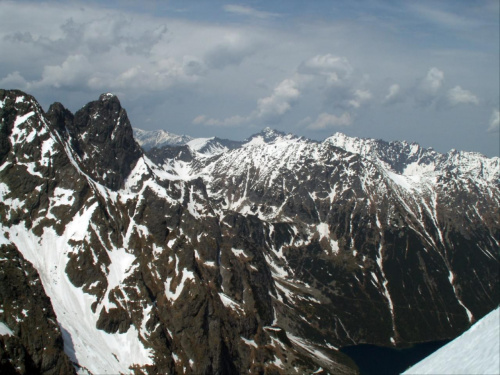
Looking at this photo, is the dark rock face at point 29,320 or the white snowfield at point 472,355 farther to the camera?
the dark rock face at point 29,320

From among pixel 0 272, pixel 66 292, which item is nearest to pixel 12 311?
pixel 0 272

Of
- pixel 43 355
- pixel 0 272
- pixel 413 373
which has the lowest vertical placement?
pixel 43 355

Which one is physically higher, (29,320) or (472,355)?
(472,355)

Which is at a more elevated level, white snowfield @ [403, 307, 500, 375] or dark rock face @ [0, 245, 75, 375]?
white snowfield @ [403, 307, 500, 375]

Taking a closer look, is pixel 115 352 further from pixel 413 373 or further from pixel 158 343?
pixel 413 373

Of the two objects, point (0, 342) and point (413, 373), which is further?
point (0, 342)

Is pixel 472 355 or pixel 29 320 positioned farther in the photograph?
pixel 29 320

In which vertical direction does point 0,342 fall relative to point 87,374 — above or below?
Answer: above

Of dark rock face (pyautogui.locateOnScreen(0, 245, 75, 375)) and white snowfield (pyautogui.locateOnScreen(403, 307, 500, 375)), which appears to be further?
dark rock face (pyautogui.locateOnScreen(0, 245, 75, 375))
